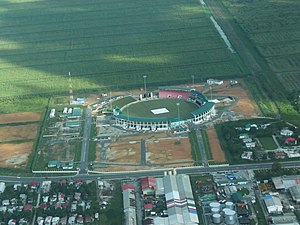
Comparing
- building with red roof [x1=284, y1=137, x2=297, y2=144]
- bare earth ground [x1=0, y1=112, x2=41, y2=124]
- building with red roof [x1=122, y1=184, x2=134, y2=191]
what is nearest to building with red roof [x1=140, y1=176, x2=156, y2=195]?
building with red roof [x1=122, y1=184, x2=134, y2=191]

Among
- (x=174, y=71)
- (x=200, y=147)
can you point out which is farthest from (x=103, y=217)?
(x=174, y=71)

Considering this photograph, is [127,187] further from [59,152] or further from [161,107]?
[161,107]

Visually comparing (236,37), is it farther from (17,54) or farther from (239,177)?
(239,177)

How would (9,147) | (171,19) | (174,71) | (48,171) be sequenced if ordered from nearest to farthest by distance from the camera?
(48,171)
(9,147)
(174,71)
(171,19)

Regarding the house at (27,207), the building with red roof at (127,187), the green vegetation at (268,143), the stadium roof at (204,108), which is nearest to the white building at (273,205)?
the green vegetation at (268,143)

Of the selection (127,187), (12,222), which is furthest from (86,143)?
(12,222)

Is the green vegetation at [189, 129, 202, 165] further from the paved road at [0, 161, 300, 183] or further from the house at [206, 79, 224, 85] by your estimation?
the house at [206, 79, 224, 85]
